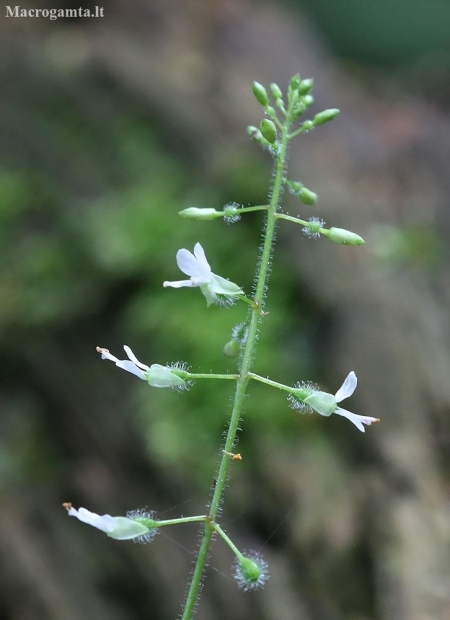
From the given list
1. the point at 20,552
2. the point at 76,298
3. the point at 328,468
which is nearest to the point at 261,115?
the point at 76,298

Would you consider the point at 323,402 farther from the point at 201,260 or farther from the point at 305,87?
the point at 305,87

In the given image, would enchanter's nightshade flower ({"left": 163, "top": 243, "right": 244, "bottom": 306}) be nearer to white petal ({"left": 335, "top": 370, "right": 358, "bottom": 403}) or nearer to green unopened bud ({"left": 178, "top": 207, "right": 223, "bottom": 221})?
green unopened bud ({"left": 178, "top": 207, "right": 223, "bottom": 221})

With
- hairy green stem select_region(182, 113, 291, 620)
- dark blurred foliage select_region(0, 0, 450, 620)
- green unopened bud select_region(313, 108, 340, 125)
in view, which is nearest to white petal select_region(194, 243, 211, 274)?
hairy green stem select_region(182, 113, 291, 620)

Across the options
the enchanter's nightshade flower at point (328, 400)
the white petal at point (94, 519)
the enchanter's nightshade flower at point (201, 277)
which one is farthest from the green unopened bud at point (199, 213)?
the white petal at point (94, 519)

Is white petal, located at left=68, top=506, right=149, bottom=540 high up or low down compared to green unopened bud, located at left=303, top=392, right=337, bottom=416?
down

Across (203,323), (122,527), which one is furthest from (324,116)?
(203,323)

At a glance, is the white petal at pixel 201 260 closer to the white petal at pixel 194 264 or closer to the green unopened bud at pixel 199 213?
the white petal at pixel 194 264
